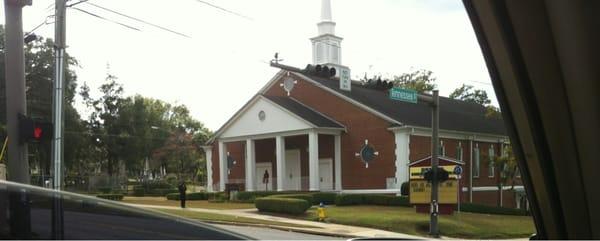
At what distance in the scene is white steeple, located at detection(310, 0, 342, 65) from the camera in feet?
146

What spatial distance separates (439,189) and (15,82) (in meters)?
18.3

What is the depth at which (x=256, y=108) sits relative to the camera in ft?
136

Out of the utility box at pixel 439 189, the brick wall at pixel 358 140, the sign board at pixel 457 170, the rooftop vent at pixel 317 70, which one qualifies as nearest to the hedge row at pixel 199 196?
the brick wall at pixel 358 140

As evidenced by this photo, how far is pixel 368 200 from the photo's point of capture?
115 feet

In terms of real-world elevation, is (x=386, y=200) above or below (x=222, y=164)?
below

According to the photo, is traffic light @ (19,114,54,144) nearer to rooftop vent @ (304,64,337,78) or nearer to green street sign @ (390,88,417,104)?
rooftop vent @ (304,64,337,78)

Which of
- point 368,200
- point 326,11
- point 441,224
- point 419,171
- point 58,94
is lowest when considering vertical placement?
point 441,224

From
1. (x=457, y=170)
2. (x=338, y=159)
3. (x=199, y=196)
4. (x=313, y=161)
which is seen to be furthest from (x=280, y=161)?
(x=457, y=170)

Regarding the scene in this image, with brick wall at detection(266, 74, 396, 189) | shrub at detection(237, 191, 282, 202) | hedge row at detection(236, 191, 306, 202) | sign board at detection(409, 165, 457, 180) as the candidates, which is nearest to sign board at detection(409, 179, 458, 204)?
sign board at detection(409, 165, 457, 180)

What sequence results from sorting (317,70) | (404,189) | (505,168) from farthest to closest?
1. (505,168)
2. (404,189)
3. (317,70)

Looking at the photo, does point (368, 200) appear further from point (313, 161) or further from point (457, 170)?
point (457, 170)

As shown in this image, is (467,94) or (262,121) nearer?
(262,121)

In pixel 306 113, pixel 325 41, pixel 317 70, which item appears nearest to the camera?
pixel 317 70

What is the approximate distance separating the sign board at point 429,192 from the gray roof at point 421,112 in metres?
9.38
